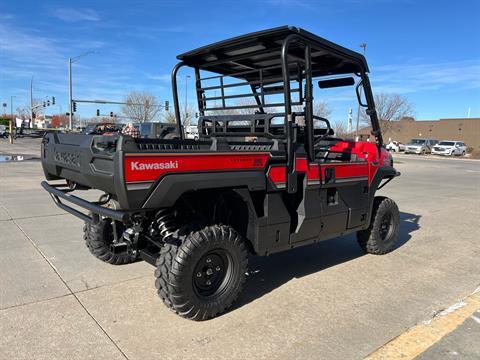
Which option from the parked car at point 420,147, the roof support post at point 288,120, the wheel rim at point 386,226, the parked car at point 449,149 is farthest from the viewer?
the parked car at point 420,147

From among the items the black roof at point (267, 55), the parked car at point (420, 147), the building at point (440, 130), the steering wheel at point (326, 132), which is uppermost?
the building at point (440, 130)

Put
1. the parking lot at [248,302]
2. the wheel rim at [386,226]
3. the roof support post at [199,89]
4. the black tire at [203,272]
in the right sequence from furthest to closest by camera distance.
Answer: the wheel rim at [386,226]
the roof support post at [199,89]
the black tire at [203,272]
the parking lot at [248,302]

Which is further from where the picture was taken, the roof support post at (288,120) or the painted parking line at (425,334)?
the roof support post at (288,120)

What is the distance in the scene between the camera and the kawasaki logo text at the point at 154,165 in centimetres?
272

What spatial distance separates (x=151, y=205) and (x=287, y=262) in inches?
102

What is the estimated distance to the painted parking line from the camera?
2963 mm

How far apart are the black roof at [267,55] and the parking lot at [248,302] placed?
2345 millimetres

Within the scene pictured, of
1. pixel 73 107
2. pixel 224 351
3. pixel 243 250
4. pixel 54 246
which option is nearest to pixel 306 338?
pixel 224 351

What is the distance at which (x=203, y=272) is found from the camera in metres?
3.42

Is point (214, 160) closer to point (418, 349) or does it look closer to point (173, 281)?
Answer: point (173, 281)

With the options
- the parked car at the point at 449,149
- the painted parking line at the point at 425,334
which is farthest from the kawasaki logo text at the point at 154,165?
the parked car at the point at 449,149

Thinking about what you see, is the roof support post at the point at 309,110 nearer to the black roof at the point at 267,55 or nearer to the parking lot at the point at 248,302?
the black roof at the point at 267,55

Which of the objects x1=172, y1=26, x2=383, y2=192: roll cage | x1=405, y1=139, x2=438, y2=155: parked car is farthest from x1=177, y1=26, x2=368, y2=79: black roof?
x1=405, y1=139, x2=438, y2=155: parked car

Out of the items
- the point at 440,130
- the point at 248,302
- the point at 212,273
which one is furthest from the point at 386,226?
the point at 440,130
